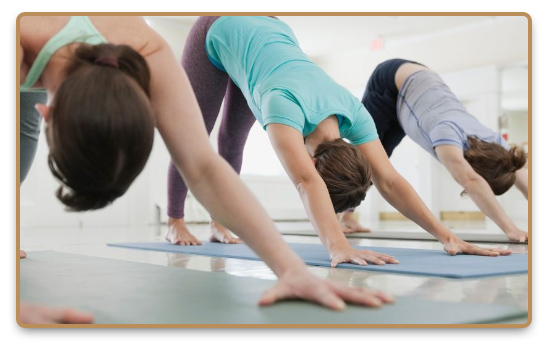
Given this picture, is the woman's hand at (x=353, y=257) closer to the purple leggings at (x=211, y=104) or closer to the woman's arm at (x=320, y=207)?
the woman's arm at (x=320, y=207)

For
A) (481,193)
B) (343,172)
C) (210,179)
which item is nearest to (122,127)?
(210,179)

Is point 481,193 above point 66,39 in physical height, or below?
below

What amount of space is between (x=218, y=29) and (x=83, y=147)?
128cm

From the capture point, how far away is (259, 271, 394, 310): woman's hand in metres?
1.00

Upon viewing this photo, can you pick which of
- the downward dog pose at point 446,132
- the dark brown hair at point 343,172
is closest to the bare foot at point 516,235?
the downward dog pose at point 446,132

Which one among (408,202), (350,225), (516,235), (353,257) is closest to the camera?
(353,257)

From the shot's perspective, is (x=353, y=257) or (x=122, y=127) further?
(x=353, y=257)

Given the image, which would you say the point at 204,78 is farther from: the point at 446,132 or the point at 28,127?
the point at 446,132

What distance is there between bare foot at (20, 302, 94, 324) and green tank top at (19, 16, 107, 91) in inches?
15.2

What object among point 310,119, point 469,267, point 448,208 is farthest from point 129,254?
point 448,208

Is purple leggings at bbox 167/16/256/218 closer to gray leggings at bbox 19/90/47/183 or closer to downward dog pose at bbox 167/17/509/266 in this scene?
downward dog pose at bbox 167/17/509/266

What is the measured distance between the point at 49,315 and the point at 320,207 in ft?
2.73

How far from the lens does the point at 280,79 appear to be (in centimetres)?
193

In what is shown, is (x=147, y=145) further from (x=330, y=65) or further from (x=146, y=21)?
(x=330, y=65)
